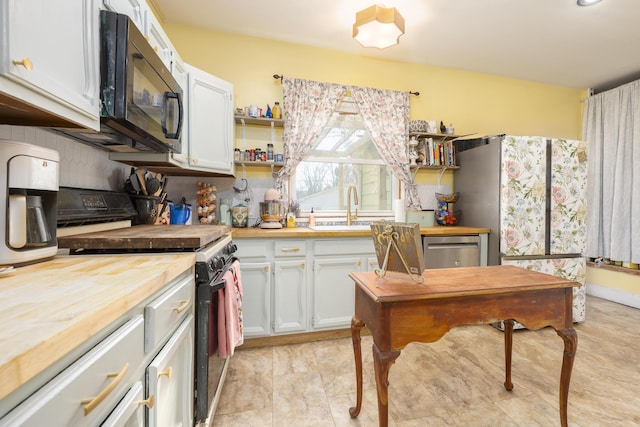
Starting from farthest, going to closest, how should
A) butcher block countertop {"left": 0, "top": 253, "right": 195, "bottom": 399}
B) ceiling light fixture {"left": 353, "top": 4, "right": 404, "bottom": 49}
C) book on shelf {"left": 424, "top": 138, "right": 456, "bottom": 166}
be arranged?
book on shelf {"left": 424, "top": 138, "right": 456, "bottom": 166}
ceiling light fixture {"left": 353, "top": 4, "right": 404, "bottom": 49}
butcher block countertop {"left": 0, "top": 253, "right": 195, "bottom": 399}

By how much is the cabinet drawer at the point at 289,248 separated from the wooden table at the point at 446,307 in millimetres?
993

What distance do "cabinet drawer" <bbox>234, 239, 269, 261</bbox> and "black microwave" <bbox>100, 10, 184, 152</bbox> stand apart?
3.28 ft

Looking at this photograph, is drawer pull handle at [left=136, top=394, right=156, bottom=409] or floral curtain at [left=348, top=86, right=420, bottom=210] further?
floral curtain at [left=348, top=86, right=420, bottom=210]

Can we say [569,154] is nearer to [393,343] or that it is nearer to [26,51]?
[393,343]

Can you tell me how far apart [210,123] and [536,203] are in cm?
318

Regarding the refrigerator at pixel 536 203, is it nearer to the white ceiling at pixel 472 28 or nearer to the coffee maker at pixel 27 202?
the white ceiling at pixel 472 28

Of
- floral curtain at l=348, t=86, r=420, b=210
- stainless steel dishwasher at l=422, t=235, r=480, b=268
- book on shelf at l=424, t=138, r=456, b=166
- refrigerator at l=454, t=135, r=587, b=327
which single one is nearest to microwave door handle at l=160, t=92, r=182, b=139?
floral curtain at l=348, t=86, r=420, b=210

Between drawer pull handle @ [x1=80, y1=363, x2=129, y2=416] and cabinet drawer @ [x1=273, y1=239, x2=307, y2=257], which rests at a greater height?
cabinet drawer @ [x1=273, y1=239, x2=307, y2=257]

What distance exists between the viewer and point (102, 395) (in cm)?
59

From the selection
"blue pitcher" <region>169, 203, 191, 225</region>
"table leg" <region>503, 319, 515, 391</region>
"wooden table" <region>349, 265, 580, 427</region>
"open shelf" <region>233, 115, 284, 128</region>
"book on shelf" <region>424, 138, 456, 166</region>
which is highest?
"open shelf" <region>233, 115, 284, 128</region>

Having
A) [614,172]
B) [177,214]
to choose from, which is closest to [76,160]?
[177,214]

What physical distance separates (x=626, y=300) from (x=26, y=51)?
5.52 meters

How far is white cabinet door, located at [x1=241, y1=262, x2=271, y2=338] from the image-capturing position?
7.61 ft

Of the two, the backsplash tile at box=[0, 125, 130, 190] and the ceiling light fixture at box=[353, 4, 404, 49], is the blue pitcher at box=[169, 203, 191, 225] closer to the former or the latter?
the backsplash tile at box=[0, 125, 130, 190]
